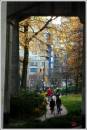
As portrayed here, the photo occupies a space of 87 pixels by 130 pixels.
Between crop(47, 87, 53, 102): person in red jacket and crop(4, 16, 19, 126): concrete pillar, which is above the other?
crop(4, 16, 19, 126): concrete pillar

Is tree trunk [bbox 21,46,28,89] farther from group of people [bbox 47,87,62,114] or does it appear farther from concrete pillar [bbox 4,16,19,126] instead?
group of people [bbox 47,87,62,114]

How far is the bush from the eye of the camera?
322cm

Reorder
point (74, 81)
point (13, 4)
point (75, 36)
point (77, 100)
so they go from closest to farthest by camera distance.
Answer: point (13, 4) → point (77, 100) → point (74, 81) → point (75, 36)

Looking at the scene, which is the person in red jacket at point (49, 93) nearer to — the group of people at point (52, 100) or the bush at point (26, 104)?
the group of people at point (52, 100)

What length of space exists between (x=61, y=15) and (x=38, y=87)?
0.75 meters

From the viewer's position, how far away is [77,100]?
3.02m

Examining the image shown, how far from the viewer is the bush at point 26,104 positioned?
322 centimetres

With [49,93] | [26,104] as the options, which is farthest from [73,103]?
[26,104]

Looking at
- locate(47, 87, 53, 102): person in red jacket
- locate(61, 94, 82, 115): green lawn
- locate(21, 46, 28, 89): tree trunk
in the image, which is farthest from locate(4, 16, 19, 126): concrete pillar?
locate(61, 94, 82, 115): green lawn

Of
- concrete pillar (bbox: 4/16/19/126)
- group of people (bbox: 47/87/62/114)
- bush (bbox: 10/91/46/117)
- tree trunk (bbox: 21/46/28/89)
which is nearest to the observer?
group of people (bbox: 47/87/62/114)

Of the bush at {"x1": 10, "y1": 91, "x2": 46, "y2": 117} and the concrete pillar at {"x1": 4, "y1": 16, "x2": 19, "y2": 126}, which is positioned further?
the bush at {"x1": 10, "y1": 91, "x2": 46, "y2": 117}

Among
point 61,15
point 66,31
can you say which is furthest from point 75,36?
point 61,15

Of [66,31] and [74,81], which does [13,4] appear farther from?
[66,31]

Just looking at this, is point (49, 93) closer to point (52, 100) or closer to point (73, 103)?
point (52, 100)
